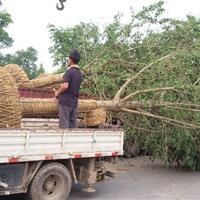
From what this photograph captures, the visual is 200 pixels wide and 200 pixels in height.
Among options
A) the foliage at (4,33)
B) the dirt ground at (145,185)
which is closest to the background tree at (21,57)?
the foliage at (4,33)

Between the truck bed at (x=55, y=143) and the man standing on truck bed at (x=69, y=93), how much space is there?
1.87 feet

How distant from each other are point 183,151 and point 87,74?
130 inches

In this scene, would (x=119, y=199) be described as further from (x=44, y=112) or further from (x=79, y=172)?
(x=44, y=112)

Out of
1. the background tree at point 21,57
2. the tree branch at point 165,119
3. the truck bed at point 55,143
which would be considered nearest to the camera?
the truck bed at point 55,143

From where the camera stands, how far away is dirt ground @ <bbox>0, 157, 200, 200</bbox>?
28.1ft

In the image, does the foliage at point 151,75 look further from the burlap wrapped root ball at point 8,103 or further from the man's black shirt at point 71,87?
the burlap wrapped root ball at point 8,103

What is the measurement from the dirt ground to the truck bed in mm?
854

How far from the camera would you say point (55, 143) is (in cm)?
750

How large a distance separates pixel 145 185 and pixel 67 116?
2.60 m

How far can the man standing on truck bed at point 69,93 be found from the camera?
8.31 m

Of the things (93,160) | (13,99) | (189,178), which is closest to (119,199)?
(93,160)

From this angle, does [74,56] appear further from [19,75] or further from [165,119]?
[165,119]

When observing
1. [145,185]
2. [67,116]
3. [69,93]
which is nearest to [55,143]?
[67,116]

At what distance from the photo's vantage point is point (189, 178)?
11.0 m
